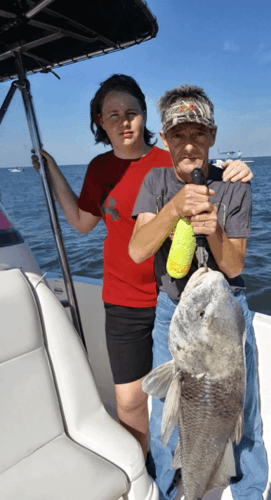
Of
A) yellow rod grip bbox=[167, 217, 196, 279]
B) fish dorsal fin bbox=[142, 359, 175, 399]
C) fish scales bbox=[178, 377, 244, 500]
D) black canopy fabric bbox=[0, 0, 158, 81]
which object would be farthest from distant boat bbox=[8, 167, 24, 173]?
fish scales bbox=[178, 377, 244, 500]

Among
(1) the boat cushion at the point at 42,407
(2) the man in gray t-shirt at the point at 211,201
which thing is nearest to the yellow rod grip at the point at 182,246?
(2) the man in gray t-shirt at the point at 211,201

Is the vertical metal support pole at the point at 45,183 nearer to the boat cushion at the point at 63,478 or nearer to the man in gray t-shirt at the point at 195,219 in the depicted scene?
the man in gray t-shirt at the point at 195,219

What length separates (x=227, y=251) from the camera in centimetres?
160

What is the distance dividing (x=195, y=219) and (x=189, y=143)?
463 millimetres

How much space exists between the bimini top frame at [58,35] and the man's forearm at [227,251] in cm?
124

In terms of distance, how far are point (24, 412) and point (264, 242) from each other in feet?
31.4

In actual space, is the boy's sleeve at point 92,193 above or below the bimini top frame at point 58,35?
below

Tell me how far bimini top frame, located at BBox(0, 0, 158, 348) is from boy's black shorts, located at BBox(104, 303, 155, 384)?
1.25ft

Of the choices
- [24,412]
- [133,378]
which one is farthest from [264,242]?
[24,412]

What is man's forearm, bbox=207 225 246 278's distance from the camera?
1.53 metres

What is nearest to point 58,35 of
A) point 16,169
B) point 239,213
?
point 16,169

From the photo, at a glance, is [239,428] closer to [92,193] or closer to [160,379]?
[160,379]

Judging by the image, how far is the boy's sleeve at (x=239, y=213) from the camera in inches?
66.3

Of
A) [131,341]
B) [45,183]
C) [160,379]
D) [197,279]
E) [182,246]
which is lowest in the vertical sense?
[131,341]
